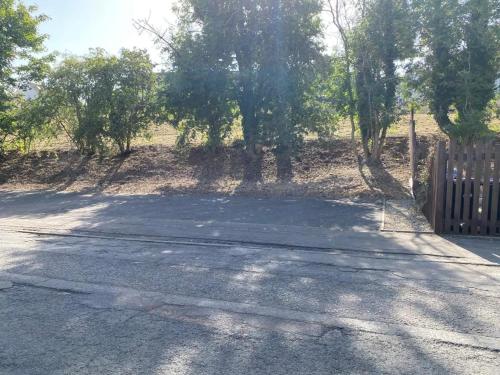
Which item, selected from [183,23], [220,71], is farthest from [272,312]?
[183,23]

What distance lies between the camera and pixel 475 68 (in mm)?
14055

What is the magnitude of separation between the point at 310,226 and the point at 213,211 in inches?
119

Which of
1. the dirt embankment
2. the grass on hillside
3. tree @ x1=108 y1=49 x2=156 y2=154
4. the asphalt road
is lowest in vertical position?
the asphalt road

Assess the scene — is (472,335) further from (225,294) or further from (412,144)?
(412,144)

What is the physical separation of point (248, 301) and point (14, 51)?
19.5 metres

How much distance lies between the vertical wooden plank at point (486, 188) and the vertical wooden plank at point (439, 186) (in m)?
0.65

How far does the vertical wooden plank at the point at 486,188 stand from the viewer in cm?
842

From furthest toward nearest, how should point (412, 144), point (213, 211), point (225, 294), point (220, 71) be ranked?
point (220, 71)
point (412, 144)
point (213, 211)
point (225, 294)

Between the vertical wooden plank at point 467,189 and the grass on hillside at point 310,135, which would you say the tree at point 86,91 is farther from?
the vertical wooden plank at point 467,189

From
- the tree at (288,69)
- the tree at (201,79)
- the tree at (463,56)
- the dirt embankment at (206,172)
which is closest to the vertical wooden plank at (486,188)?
the dirt embankment at (206,172)

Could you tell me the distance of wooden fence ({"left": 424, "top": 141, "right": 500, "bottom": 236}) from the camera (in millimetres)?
8469

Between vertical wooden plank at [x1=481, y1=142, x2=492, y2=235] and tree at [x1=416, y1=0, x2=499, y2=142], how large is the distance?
6.08 metres

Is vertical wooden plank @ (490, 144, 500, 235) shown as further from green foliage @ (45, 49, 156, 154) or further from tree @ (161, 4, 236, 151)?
green foliage @ (45, 49, 156, 154)

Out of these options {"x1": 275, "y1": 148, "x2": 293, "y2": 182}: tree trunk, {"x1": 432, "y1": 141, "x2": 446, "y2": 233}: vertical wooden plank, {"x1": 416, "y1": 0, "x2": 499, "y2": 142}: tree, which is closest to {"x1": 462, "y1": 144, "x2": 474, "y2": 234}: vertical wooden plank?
{"x1": 432, "y1": 141, "x2": 446, "y2": 233}: vertical wooden plank
